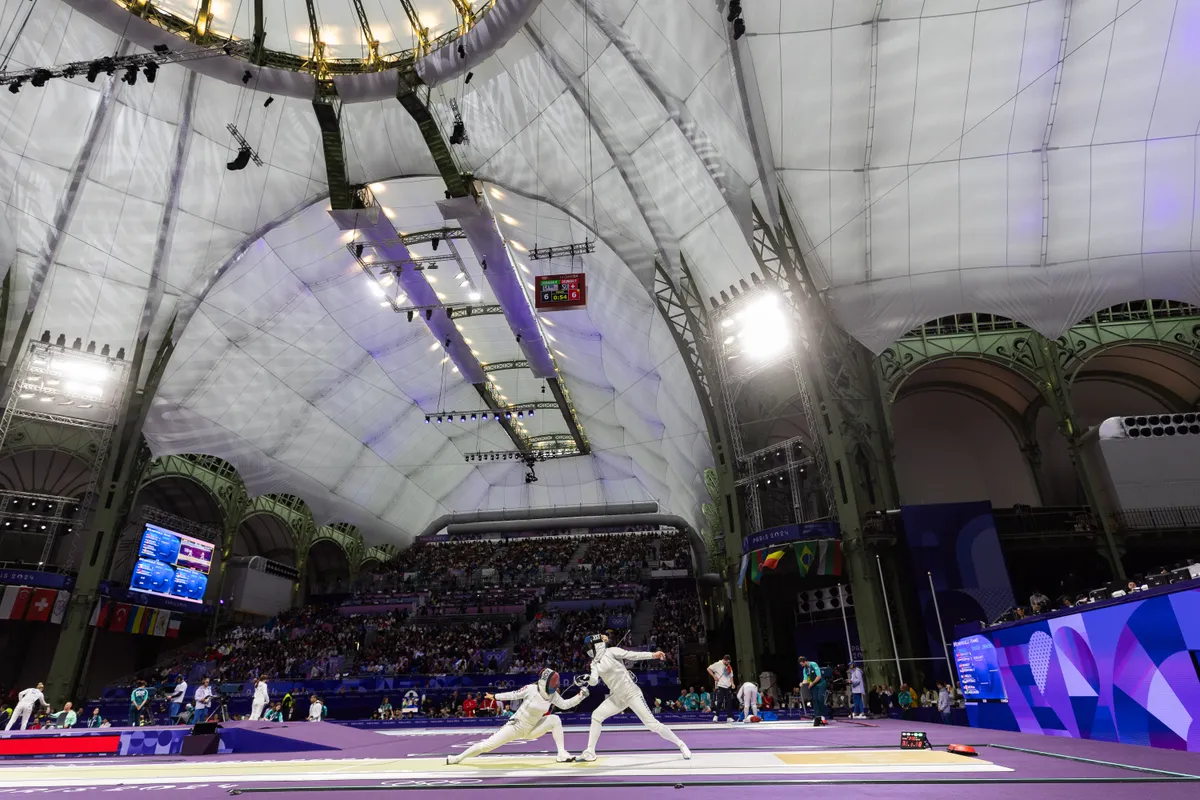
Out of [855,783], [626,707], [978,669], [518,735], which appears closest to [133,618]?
[518,735]

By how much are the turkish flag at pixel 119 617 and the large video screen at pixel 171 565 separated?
4.24ft

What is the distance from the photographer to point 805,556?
2297 centimetres

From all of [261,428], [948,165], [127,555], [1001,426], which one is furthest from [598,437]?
[948,165]

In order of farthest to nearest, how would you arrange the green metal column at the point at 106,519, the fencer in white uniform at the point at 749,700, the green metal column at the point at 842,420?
the green metal column at the point at 106,519, the green metal column at the point at 842,420, the fencer in white uniform at the point at 749,700

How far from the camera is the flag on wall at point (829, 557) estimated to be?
2262 cm

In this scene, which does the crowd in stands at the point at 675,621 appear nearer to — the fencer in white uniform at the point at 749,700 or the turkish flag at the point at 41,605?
the fencer in white uniform at the point at 749,700

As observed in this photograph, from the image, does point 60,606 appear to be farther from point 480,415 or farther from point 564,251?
point 564,251

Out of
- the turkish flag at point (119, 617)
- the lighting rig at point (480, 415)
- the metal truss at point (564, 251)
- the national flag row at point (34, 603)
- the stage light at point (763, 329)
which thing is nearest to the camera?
the stage light at point (763, 329)

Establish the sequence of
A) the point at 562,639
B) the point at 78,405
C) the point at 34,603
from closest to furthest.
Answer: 1. the point at 34,603
2. the point at 78,405
3. the point at 562,639

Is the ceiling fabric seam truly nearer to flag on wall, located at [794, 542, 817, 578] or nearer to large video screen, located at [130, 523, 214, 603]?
flag on wall, located at [794, 542, 817, 578]

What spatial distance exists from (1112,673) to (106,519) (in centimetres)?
3505

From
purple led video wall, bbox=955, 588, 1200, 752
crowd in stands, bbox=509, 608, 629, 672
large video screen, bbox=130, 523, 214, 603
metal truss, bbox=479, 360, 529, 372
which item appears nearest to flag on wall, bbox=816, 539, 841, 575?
purple led video wall, bbox=955, 588, 1200, 752

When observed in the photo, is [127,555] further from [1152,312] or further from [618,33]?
[1152,312]

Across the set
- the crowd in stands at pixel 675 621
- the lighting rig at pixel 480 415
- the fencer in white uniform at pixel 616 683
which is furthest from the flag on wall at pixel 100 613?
the fencer in white uniform at pixel 616 683
